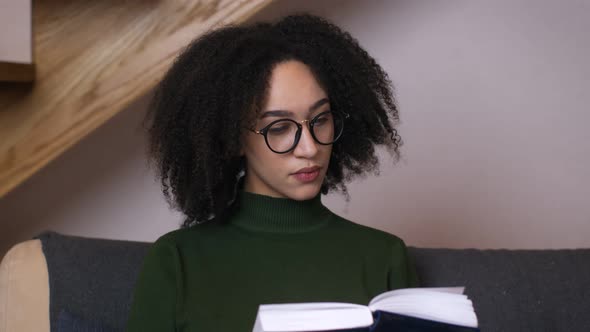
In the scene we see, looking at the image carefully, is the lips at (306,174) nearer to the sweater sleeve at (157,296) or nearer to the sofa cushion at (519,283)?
the sweater sleeve at (157,296)

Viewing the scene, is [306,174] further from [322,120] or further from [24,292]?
[24,292]

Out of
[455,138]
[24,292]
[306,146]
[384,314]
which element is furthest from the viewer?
[455,138]

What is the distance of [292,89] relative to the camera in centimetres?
116

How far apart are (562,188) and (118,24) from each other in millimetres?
1357

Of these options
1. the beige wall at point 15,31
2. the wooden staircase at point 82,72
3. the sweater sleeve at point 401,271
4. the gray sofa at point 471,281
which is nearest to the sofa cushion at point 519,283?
the gray sofa at point 471,281

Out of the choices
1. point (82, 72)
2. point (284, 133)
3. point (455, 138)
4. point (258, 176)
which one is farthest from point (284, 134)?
point (455, 138)

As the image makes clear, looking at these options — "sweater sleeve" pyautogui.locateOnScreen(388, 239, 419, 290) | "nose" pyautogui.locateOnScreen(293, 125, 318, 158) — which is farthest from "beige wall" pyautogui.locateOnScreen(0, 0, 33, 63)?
"sweater sleeve" pyautogui.locateOnScreen(388, 239, 419, 290)

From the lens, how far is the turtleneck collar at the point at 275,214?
49.0 inches

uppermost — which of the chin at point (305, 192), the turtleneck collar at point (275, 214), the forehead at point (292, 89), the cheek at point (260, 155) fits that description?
the forehead at point (292, 89)

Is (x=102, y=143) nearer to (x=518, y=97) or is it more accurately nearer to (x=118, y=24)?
(x=118, y=24)

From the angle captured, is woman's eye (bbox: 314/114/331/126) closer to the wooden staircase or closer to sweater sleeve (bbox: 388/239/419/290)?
sweater sleeve (bbox: 388/239/419/290)

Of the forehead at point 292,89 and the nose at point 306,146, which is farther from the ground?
the forehead at point 292,89

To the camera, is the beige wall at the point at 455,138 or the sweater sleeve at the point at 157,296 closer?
the sweater sleeve at the point at 157,296

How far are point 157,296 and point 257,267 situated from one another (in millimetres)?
158
